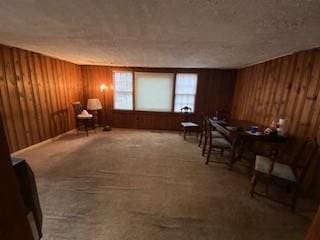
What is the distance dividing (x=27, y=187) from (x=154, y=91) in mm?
4877

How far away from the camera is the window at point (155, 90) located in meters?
5.47

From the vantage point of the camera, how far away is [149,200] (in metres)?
2.14

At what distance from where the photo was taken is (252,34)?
6.48 feet

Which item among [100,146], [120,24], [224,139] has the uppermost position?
[120,24]

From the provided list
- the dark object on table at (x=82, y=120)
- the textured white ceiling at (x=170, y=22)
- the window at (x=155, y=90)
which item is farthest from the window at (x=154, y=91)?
the textured white ceiling at (x=170, y=22)

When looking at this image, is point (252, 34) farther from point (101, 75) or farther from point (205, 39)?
point (101, 75)

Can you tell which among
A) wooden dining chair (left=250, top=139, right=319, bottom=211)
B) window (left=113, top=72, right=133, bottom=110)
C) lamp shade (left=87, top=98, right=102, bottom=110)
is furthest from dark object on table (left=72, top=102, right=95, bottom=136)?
wooden dining chair (left=250, top=139, right=319, bottom=211)

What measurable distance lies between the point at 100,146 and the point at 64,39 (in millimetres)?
2404

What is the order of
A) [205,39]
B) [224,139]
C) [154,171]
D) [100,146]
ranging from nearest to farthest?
[205,39] → [154,171] → [224,139] → [100,146]

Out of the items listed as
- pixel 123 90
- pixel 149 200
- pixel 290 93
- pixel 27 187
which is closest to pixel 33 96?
pixel 123 90

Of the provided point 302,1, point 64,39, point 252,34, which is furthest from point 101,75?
point 302,1

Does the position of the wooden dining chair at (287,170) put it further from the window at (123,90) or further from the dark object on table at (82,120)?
the dark object on table at (82,120)

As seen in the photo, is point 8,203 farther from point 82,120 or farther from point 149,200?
point 82,120

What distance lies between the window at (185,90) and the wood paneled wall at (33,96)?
3.42 meters
